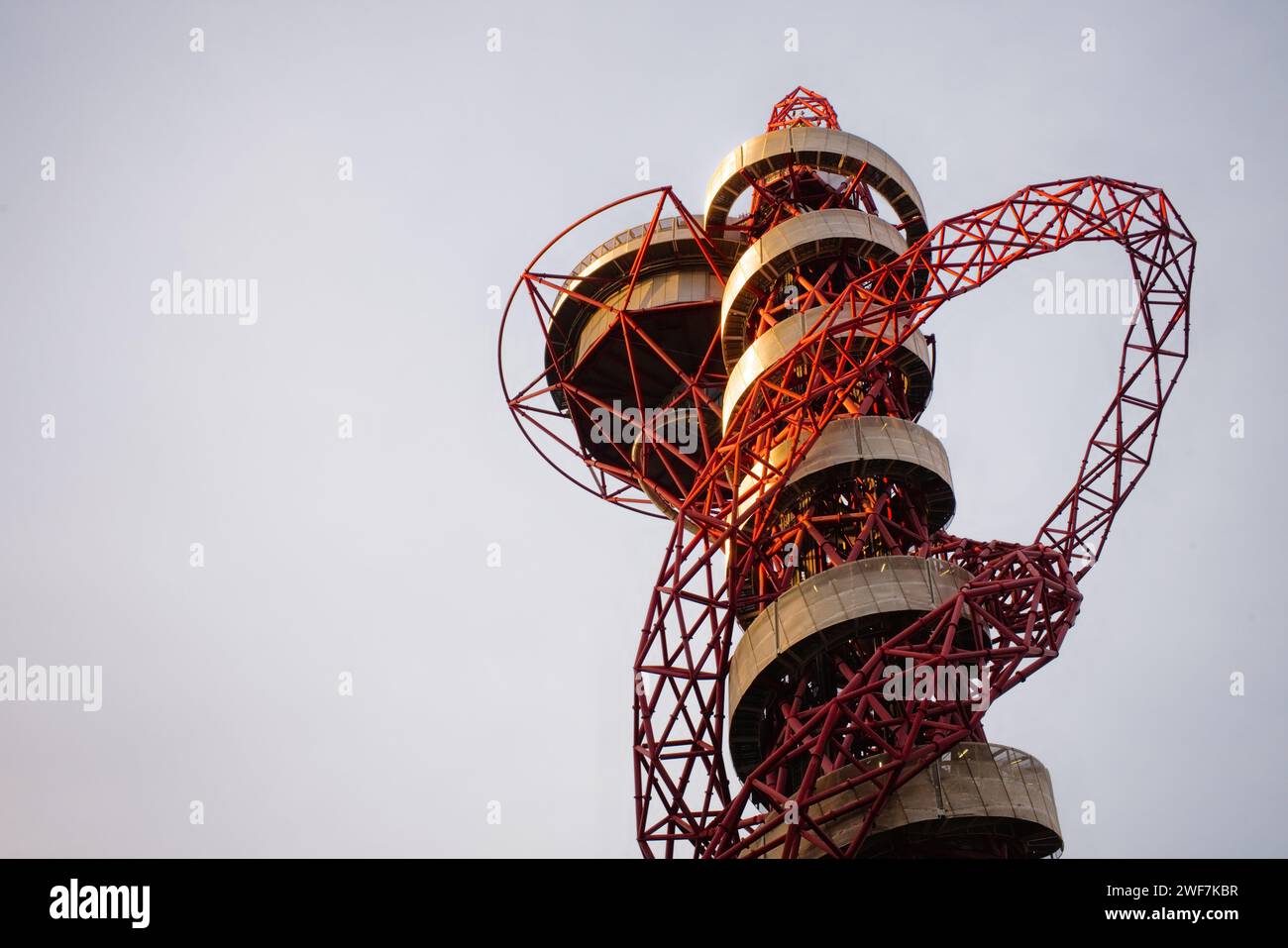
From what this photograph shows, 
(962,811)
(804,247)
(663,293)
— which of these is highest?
(663,293)

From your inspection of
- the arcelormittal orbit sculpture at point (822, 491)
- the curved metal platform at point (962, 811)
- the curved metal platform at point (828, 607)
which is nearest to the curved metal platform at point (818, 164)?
the arcelormittal orbit sculpture at point (822, 491)

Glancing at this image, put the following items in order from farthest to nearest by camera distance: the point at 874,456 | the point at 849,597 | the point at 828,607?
1. the point at 874,456
2. the point at 828,607
3. the point at 849,597

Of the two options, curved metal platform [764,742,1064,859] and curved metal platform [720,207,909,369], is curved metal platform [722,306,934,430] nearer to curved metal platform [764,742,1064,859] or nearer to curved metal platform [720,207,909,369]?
curved metal platform [720,207,909,369]

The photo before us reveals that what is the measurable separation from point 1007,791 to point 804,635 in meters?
8.26

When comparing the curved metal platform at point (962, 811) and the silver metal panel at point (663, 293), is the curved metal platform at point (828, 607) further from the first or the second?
the silver metal panel at point (663, 293)
